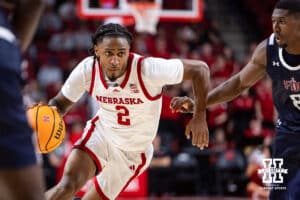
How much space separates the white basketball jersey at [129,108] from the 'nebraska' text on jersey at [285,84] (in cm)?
88

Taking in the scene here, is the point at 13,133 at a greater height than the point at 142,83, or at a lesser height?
greater

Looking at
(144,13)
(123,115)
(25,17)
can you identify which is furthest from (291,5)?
(144,13)

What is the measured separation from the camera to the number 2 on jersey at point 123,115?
5.31 m

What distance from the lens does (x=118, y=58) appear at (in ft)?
16.9

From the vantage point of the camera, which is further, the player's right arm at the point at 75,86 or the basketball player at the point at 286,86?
the player's right arm at the point at 75,86

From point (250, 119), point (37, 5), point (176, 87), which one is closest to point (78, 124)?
point (176, 87)

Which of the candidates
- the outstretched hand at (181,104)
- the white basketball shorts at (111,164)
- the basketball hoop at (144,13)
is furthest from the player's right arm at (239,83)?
the basketball hoop at (144,13)

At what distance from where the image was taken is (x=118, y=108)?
532 centimetres

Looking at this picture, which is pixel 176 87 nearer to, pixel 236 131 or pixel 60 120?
pixel 236 131

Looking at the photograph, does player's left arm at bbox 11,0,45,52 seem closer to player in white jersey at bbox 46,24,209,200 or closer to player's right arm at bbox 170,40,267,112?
player in white jersey at bbox 46,24,209,200

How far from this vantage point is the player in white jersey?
5098 mm

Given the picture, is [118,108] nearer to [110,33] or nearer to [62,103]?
[62,103]

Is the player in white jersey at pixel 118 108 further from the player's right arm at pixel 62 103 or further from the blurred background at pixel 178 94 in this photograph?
the blurred background at pixel 178 94

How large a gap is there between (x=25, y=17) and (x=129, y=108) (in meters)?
A: 2.23
